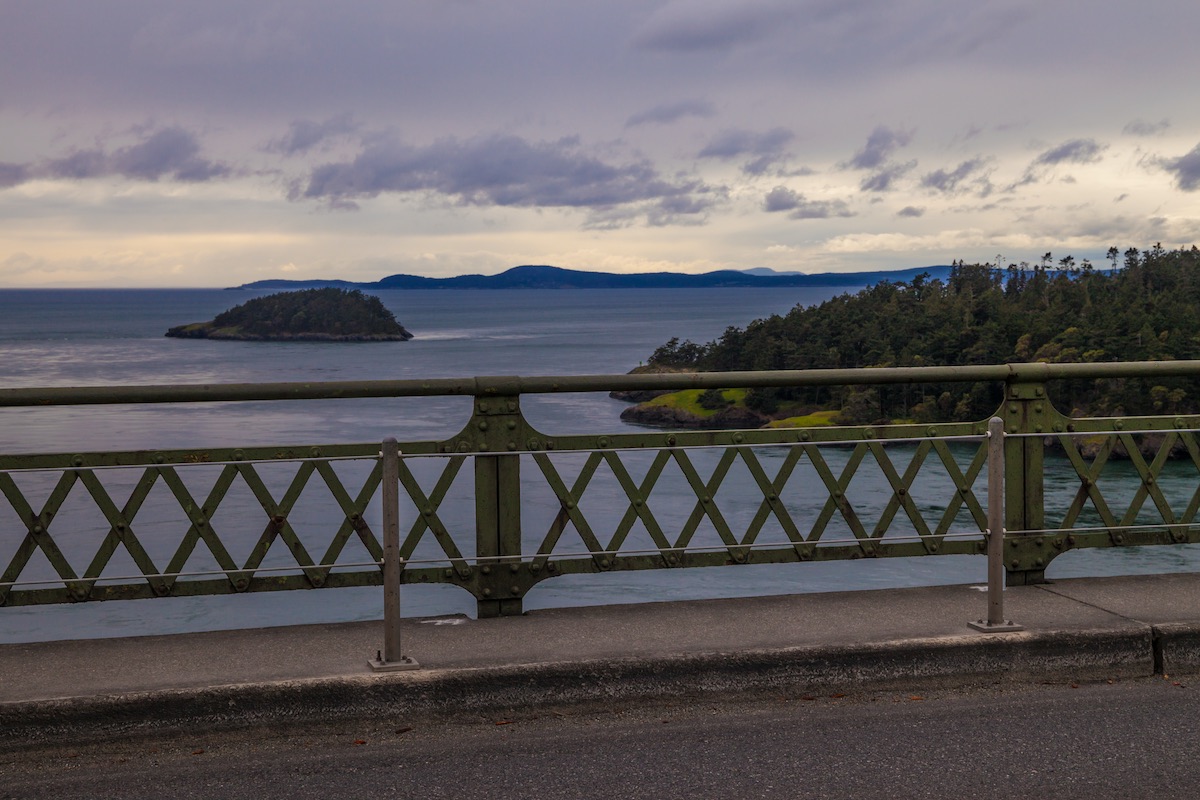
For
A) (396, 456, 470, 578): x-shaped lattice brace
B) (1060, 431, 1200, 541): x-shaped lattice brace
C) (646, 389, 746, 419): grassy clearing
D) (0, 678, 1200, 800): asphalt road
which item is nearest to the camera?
(0, 678, 1200, 800): asphalt road

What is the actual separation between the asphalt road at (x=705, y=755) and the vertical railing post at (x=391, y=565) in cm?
29

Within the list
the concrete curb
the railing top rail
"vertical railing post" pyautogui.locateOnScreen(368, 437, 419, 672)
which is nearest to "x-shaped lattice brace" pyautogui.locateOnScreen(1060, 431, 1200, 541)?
the railing top rail

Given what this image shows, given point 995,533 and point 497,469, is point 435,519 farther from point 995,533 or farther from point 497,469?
point 995,533

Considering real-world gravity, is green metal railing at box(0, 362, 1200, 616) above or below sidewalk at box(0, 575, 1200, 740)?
above

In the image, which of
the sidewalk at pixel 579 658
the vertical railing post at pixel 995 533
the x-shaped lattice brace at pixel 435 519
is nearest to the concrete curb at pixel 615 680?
the sidewalk at pixel 579 658

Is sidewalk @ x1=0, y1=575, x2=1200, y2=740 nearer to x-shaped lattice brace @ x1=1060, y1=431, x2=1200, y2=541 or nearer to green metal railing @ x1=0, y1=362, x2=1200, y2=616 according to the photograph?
Result: green metal railing @ x1=0, y1=362, x2=1200, y2=616

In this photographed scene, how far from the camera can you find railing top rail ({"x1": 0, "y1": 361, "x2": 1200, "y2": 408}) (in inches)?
220

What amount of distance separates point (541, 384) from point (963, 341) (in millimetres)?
107655

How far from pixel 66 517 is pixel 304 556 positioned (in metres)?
54.6

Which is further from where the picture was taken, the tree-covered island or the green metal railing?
the tree-covered island

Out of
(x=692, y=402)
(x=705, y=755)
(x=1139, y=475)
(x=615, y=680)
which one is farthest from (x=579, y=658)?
(x=692, y=402)

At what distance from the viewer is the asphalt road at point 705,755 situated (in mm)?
4289

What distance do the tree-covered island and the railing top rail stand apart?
69107mm

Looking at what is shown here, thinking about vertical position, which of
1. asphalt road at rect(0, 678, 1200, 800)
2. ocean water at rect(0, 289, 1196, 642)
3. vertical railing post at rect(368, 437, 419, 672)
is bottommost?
ocean water at rect(0, 289, 1196, 642)
